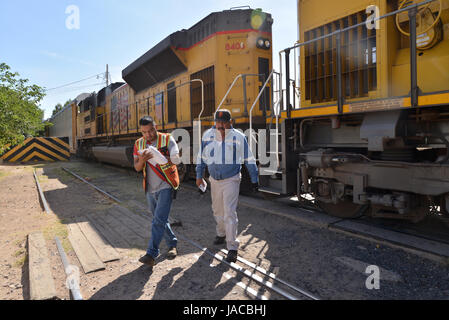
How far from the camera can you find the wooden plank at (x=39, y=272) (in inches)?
111

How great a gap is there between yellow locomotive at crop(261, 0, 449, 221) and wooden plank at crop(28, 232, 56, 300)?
3.48 meters

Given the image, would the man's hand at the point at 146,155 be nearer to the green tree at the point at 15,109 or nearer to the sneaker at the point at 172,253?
the sneaker at the point at 172,253

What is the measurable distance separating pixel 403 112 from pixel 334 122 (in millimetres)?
900

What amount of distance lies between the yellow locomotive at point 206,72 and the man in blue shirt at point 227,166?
2.53 meters

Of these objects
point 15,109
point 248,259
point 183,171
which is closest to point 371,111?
point 248,259

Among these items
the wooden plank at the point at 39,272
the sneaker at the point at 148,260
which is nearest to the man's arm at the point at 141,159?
the sneaker at the point at 148,260

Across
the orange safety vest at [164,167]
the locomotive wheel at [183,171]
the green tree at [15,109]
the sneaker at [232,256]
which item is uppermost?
the green tree at [15,109]

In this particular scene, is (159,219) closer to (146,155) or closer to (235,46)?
(146,155)

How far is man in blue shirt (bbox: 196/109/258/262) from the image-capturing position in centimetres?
365

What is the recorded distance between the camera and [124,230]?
487 cm

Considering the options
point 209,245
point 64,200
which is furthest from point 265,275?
point 64,200

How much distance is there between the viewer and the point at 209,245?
414 centimetres

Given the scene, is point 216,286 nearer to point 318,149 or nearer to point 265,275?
point 265,275

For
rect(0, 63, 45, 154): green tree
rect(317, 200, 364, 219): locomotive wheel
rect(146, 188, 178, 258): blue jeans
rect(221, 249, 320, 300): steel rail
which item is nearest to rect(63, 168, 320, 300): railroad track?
rect(221, 249, 320, 300): steel rail
